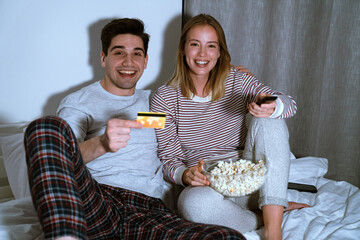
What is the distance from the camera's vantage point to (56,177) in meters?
0.89

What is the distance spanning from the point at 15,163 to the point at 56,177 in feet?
2.08

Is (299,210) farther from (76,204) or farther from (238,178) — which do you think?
(76,204)

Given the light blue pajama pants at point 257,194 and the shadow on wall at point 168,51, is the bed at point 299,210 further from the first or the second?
the shadow on wall at point 168,51

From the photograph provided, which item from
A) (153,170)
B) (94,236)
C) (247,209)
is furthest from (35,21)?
(247,209)

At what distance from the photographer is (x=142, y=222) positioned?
3.74 ft

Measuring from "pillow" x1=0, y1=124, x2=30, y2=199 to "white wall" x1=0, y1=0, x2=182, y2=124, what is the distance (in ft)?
0.62

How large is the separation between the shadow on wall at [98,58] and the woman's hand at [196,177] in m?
0.77

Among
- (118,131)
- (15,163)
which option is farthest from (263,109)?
(15,163)

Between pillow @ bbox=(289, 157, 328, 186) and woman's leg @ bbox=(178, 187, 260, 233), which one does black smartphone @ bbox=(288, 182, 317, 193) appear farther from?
woman's leg @ bbox=(178, 187, 260, 233)

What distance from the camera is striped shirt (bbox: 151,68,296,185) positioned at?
1488mm

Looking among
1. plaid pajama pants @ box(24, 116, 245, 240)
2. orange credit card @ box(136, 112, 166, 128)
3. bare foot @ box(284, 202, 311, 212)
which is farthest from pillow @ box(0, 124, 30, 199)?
bare foot @ box(284, 202, 311, 212)

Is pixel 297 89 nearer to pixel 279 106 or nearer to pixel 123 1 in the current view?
pixel 279 106

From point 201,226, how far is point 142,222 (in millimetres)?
209

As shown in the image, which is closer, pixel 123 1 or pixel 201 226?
pixel 201 226
